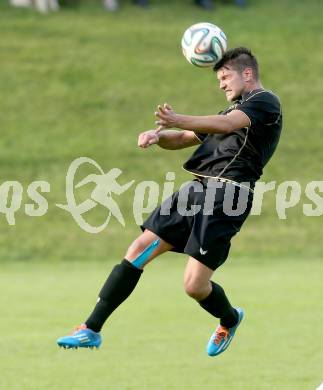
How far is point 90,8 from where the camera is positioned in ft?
94.5

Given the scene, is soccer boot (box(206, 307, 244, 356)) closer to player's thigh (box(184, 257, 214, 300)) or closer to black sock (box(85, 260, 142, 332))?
player's thigh (box(184, 257, 214, 300))

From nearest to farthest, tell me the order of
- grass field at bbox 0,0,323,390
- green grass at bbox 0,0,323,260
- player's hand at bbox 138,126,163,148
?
player's hand at bbox 138,126,163,148
grass field at bbox 0,0,323,390
green grass at bbox 0,0,323,260

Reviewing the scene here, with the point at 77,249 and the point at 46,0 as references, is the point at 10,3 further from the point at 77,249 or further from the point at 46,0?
the point at 77,249

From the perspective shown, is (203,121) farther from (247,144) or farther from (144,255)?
(144,255)

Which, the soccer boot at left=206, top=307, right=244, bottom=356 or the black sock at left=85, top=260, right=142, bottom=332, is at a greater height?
the black sock at left=85, top=260, right=142, bottom=332

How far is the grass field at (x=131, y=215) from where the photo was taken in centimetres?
880

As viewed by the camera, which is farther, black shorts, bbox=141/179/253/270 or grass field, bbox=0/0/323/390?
grass field, bbox=0/0/323/390

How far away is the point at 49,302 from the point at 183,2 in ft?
61.4

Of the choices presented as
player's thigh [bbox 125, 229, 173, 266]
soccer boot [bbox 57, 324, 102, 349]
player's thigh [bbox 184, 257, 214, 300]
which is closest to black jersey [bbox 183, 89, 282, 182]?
player's thigh [bbox 125, 229, 173, 266]

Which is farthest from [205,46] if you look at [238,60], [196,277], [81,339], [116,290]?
[81,339]

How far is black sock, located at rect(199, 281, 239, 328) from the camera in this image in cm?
804

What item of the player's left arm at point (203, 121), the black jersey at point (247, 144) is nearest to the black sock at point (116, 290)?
the black jersey at point (247, 144)

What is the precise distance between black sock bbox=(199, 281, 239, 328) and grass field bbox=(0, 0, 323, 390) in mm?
412

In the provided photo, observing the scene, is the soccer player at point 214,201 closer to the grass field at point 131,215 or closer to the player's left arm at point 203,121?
the player's left arm at point 203,121
